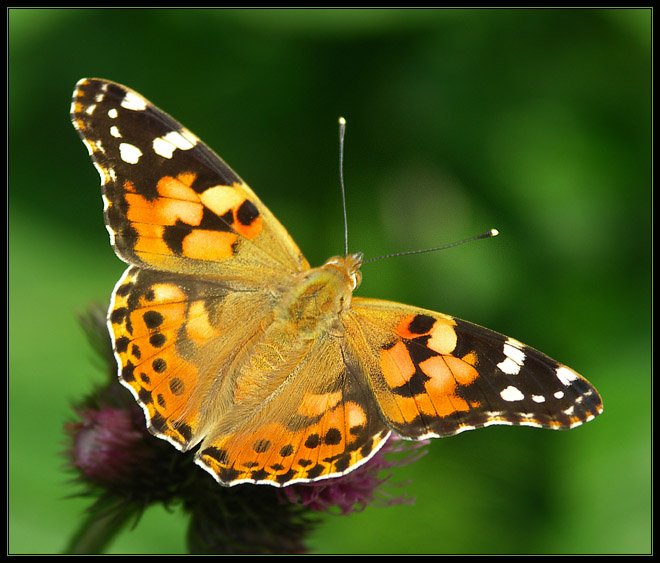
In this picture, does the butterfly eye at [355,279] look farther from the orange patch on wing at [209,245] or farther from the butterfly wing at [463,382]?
the orange patch on wing at [209,245]

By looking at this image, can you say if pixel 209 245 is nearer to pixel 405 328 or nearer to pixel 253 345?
pixel 253 345

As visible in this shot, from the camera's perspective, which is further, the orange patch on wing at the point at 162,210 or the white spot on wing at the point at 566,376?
the orange patch on wing at the point at 162,210

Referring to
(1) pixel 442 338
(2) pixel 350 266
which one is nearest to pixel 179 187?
(2) pixel 350 266

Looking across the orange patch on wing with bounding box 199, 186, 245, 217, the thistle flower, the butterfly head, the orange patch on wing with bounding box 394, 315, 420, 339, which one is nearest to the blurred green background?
the thistle flower

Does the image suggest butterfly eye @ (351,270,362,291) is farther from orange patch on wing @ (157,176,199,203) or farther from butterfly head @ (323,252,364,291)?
orange patch on wing @ (157,176,199,203)

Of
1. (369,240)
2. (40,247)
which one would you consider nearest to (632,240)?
(369,240)

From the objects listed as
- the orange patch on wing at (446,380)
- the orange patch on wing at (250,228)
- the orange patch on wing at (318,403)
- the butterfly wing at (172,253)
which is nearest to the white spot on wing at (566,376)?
the orange patch on wing at (446,380)
